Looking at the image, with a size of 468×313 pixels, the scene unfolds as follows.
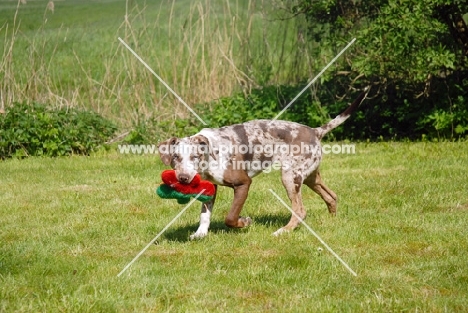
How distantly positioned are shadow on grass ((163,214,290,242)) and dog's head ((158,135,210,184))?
2.54ft

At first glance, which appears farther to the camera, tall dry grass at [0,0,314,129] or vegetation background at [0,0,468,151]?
tall dry grass at [0,0,314,129]

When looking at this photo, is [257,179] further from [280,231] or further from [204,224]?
[204,224]

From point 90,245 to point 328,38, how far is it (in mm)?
6603

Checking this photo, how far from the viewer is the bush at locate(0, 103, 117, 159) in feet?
38.5

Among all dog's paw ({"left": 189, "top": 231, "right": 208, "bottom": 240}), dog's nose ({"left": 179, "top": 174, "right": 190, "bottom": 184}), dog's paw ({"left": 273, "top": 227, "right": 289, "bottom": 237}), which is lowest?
dog's paw ({"left": 189, "top": 231, "right": 208, "bottom": 240})

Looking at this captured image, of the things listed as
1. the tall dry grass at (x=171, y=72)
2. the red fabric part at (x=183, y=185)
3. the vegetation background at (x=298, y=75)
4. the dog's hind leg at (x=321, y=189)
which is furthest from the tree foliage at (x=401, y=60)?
the red fabric part at (x=183, y=185)

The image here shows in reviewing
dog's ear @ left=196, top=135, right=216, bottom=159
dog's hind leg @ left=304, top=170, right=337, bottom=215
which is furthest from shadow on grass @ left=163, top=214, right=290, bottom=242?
dog's ear @ left=196, top=135, right=216, bottom=159

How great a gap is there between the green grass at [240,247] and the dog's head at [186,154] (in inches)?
26.8

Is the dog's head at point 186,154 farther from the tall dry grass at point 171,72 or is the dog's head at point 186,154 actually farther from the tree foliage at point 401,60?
the tall dry grass at point 171,72

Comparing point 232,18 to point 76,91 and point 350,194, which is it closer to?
point 76,91

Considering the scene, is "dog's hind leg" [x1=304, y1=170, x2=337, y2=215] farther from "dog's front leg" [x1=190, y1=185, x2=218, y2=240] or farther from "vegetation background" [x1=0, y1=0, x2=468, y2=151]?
"vegetation background" [x1=0, y1=0, x2=468, y2=151]

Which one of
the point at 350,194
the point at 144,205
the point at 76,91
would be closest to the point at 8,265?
the point at 144,205

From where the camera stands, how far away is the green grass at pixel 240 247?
516cm

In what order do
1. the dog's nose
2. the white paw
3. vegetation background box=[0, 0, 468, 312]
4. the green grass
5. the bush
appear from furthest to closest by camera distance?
the bush < the white paw < the dog's nose < vegetation background box=[0, 0, 468, 312] < the green grass
